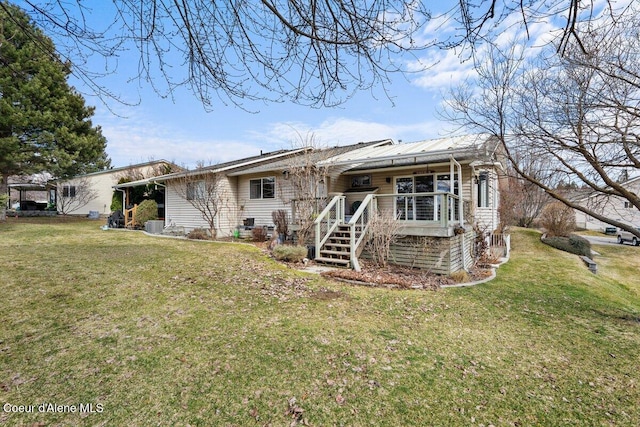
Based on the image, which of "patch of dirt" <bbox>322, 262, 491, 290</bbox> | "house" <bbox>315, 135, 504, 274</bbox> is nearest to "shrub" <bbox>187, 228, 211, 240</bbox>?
"house" <bbox>315, 135, 504, 274</bbox>

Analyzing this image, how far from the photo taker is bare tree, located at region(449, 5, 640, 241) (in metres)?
4.75

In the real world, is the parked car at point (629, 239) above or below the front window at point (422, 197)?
below

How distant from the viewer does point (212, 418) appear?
2652mm

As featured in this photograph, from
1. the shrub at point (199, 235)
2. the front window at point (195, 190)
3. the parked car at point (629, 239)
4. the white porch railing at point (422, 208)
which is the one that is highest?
the front window at point (195, 190)

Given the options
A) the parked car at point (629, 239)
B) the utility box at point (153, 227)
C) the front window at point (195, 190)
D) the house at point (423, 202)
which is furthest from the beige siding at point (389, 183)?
the parked car at point (629, 239)

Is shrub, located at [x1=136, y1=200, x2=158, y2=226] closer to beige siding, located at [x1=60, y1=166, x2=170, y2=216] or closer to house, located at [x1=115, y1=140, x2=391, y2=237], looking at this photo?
house, located at [x1=115, y1=140, x2=391, y2=237]

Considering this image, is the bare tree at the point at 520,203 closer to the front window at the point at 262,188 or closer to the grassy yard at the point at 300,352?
the grassy yard at the point at 300,352

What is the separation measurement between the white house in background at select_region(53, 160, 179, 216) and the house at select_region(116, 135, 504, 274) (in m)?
12.1

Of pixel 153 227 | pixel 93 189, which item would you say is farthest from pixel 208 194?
pixel 93 189

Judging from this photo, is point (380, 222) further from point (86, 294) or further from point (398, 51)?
point (86, 294)

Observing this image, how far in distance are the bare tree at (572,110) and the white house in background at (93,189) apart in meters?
25.0

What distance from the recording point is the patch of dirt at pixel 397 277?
23.3ft

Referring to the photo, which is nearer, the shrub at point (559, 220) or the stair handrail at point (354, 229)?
the stair handrail at point (354, 229)

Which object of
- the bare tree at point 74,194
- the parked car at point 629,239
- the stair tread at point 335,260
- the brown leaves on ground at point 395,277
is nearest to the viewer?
the brown leaves on ground at point 395,277
